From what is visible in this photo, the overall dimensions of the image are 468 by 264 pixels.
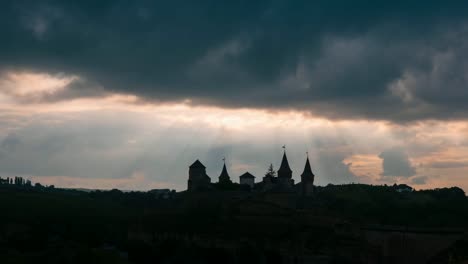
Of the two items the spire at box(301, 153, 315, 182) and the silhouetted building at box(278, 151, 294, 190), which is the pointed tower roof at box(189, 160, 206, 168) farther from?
the spire at box(301, 153, 315, 182)

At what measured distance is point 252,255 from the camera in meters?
64.2

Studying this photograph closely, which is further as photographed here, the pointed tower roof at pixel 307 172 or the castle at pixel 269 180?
the pointed tower roof at pixel 307 172

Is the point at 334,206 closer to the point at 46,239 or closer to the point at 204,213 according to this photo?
the point at 204,213

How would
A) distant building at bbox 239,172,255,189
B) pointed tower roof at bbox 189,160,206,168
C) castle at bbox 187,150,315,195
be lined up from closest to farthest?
castle at bbox 187,150,315,195
pointed tower roof at bbox 189,160,206,168
distant building at bbox 239,172,255,189

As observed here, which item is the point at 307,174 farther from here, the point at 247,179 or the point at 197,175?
the point at 197,175

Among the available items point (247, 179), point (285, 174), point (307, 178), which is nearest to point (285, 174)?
point (285, 174)

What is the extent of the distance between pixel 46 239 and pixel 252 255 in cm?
1887

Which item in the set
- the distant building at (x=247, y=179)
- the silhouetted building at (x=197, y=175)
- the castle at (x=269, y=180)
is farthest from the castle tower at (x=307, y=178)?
the silhouetted building at (x=197, y=175)

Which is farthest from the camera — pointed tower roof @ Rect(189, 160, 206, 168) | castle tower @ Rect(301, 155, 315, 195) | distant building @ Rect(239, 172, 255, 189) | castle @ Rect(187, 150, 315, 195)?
distant building @ Rect(239, 172, 255, 189)

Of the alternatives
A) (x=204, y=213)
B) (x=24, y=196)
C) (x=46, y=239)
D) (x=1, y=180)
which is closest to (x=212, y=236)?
(x=204, y=213)

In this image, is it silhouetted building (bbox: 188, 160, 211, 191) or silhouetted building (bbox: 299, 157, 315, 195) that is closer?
silhouetted building (bbox: 188, 160, 211, 191)

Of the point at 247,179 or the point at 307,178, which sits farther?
the point at 247,179

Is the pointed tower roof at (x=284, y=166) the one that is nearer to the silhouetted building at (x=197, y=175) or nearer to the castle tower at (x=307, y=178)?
the castle tower at (x=307, y=178)

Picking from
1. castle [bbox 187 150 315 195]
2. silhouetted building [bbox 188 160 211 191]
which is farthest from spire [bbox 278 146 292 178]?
silhouetted building [bbox 188 160 211 191]
